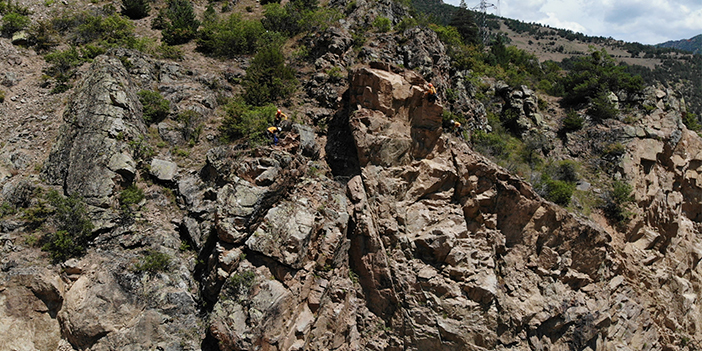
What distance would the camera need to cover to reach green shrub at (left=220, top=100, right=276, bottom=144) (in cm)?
1199

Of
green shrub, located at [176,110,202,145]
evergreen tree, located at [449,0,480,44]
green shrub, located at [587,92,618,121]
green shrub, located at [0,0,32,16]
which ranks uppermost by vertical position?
evergreen tree, located at [449,0,480,44]

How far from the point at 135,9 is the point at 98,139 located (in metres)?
13.0

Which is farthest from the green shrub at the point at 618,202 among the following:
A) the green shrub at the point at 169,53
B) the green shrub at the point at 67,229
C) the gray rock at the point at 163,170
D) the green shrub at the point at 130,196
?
the green shrub at the point at 169,53

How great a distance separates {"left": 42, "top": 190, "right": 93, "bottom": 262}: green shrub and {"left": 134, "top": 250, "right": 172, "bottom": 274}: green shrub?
1.56 meters

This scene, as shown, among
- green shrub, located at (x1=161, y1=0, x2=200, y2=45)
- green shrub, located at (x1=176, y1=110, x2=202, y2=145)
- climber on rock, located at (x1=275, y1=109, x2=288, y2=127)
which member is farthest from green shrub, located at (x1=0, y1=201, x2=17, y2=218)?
green shrub, located at (x1=161, y1=0, x2=200, y2=45)

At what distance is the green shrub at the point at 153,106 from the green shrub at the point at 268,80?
312 centimetres

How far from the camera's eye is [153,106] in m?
12.8

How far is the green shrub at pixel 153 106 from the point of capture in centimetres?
1270

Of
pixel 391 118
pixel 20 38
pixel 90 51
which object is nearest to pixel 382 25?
pixel 391 118

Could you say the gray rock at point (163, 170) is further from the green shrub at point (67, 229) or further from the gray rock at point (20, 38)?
the gray rock at point (20, 38)

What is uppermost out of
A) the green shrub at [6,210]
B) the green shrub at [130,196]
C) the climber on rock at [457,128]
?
the climber on rock at [457,128]

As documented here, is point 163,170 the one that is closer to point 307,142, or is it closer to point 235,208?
point 235,208

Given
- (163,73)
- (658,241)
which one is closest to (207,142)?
(163,73)

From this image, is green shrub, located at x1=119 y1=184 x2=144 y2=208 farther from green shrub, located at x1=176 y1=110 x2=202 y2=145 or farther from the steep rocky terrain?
green shrub, located at x1=176 y1=110 x2=202 y2=145
